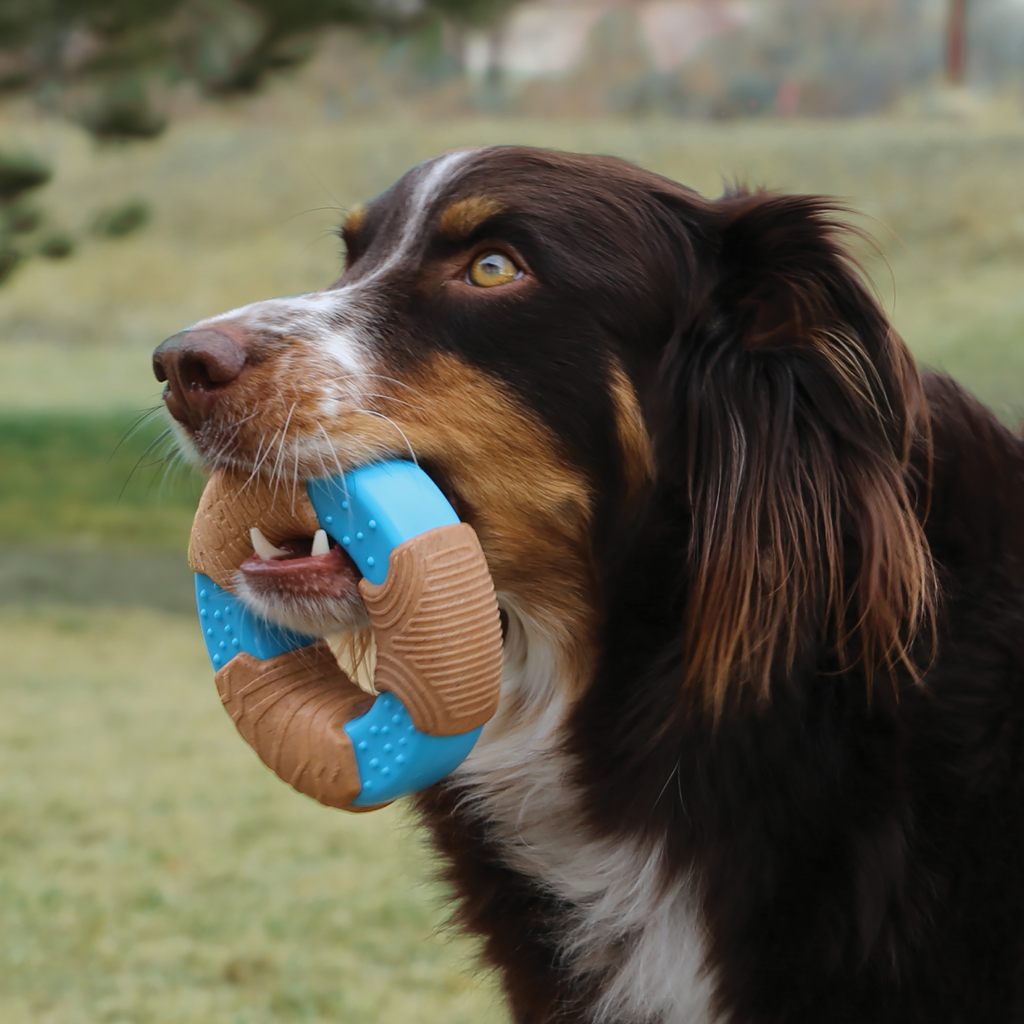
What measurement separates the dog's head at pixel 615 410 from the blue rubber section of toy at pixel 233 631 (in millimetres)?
69

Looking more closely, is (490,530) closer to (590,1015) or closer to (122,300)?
(590,1015)

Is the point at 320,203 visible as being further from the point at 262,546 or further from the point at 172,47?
the point at 262,546

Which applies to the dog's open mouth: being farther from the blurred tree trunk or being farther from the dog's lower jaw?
the blurred tree trunk

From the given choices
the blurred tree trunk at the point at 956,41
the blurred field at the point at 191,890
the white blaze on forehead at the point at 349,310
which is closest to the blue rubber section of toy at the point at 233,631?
the white blaze on forehead at the point at 349,310

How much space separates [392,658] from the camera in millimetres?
2008

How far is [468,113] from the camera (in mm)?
16172

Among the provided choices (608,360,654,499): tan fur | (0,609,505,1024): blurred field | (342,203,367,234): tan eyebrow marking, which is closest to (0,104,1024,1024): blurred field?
(0,609,505,1024): blurred field

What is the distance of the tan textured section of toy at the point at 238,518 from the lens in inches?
84.3

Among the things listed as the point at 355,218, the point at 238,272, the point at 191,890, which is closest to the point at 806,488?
the point at 355,218

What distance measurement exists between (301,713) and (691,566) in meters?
0.72

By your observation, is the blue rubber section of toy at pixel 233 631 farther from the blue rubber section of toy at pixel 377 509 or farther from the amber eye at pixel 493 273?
the amber eye at pixel 493 273

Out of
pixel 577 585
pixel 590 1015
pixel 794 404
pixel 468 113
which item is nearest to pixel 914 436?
pixel 794 404

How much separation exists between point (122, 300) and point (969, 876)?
57.0ft

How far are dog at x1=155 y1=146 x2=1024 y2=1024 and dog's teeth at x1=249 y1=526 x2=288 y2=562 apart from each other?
0.17 feet
